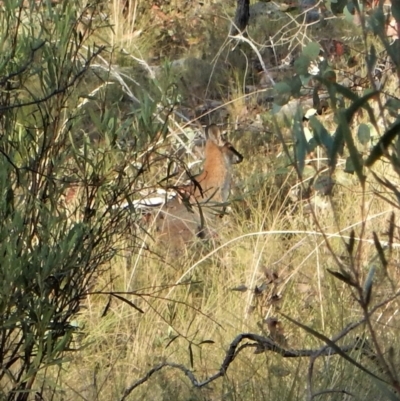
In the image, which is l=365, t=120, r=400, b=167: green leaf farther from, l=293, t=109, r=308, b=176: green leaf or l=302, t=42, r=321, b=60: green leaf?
l=302, t=42, r=321, b=60: green leaf

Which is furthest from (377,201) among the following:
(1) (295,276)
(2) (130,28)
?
(2) (130,28)

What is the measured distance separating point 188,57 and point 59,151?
627cm

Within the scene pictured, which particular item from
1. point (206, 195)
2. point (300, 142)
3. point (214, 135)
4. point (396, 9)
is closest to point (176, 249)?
point (206, 195)

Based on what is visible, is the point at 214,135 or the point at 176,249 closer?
the point at 176,249

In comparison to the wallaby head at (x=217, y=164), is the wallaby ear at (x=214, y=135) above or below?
above

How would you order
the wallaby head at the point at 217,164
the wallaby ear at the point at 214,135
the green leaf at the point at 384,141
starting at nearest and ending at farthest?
the green leaf at the point at 384,141 → the wallaby head at the point at 217,164 → the wallaby ear at the point at 214,135

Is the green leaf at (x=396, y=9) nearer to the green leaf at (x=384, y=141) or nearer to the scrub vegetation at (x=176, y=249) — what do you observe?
the scrub vegetation at (x=176, y=249)

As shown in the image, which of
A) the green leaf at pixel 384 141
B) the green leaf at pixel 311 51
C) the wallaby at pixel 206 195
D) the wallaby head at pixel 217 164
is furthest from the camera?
the wallaby head at pixel 217 164

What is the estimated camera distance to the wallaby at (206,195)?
5551 millimetres

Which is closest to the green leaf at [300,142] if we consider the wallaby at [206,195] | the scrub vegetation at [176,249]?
the scrub vegetation at [176,249]

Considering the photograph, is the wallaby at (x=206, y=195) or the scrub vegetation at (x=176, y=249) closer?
the scrub vegetation at (x=176, y=249)

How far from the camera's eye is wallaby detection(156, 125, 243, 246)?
5.55 m

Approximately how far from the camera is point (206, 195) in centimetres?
563

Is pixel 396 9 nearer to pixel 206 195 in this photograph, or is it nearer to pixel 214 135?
pixel 206 195
